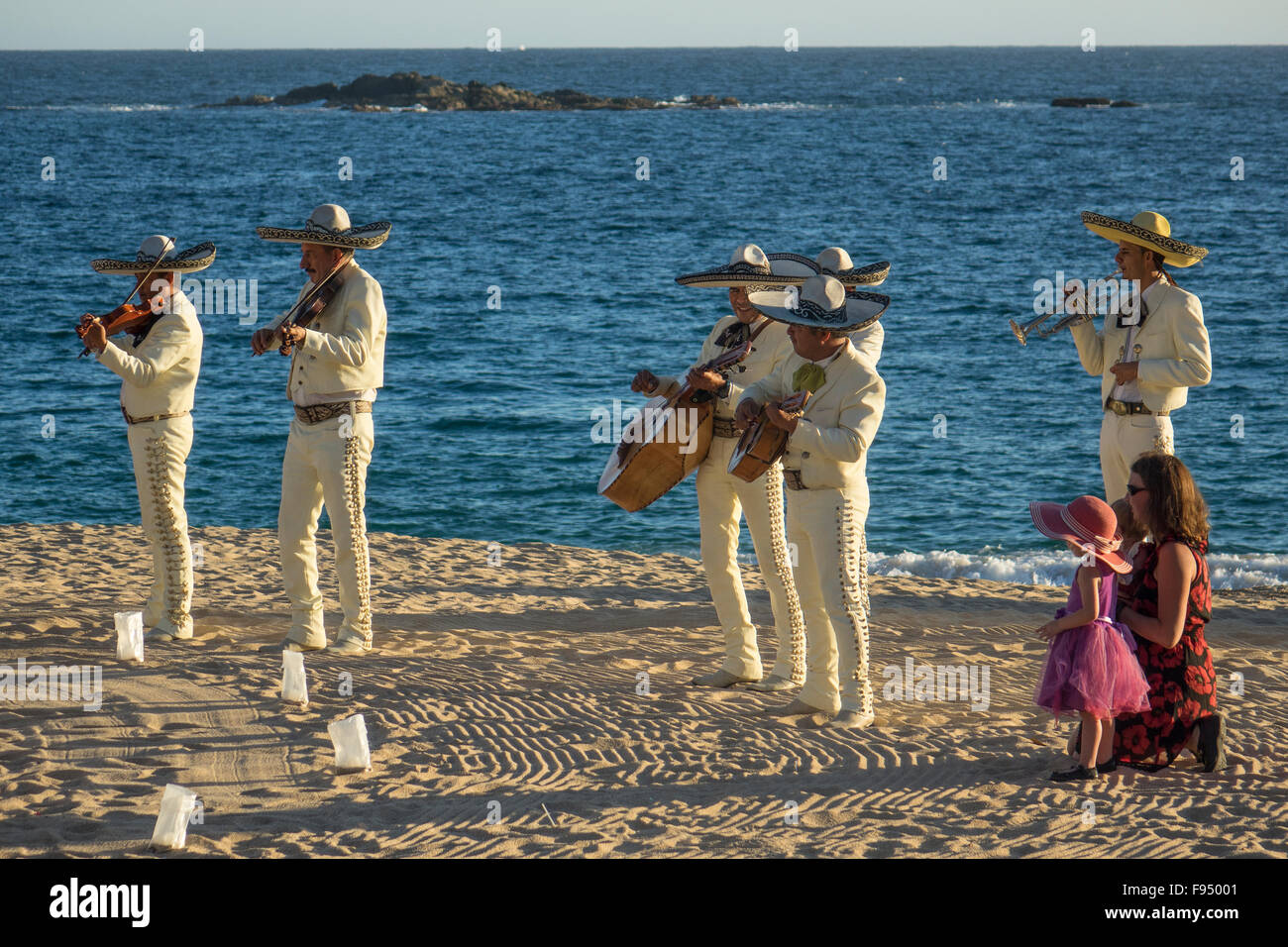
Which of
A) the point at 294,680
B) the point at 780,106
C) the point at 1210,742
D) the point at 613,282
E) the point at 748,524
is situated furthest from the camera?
the point at 780,106

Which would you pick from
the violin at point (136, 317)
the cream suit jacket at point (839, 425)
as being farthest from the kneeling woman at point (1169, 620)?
the violin at point (136, 317)

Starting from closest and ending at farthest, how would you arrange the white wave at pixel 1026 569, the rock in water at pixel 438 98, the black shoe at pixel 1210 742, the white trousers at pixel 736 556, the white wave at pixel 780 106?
1. the black shoe at pixel 1210 742
2. the white trousers at pixel 736 556
3. the white wave at pixel 1026 569
4. the rock in water at pixel 438 98
5. the white wave at pixel 780 106

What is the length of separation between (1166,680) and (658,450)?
286 centimetres

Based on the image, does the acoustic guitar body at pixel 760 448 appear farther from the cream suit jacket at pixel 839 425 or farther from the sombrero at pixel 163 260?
the sombrero at pixel 163 260

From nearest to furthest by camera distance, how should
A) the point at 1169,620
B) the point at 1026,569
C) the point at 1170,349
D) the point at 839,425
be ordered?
the point at 1169,620 → the point at 839,425 → the point at 1170,349 → the point at 1026,569

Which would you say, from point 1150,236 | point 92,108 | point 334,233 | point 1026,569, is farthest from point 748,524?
point 92,108

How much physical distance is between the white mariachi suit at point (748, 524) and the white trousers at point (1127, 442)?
1968mm

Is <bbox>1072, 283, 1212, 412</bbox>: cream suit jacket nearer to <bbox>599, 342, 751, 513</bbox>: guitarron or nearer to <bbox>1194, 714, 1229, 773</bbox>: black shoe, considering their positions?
<bbox>1194, 714, 1229, 773</bbox>: black shoe

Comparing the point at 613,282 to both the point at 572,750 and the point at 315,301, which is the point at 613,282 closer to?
the point at 315,301

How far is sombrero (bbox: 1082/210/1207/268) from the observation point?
25.7 feet

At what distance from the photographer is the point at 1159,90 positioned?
11706 cm

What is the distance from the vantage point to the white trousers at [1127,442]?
8.09 m

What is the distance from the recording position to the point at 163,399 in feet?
28.4

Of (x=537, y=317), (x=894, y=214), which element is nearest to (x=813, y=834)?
(x=537, y=317)
